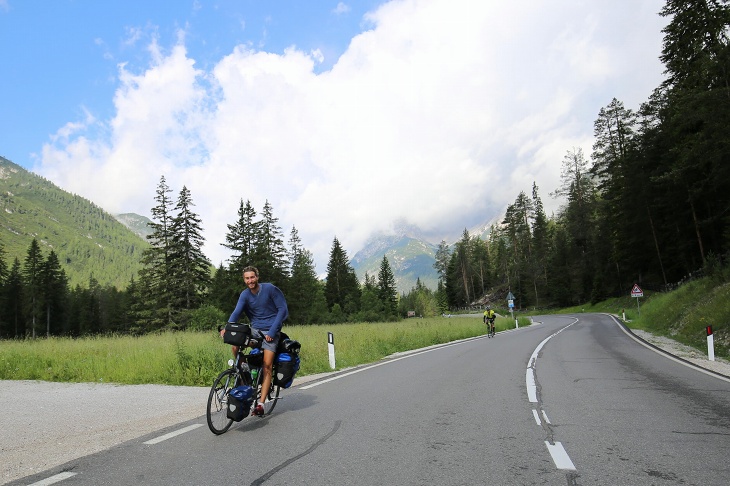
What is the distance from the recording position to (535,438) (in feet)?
Result: 15.4

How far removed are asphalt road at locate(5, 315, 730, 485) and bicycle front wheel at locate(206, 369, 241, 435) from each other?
0.16m

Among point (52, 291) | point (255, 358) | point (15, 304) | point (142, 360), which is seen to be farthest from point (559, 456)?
point (15, 304)

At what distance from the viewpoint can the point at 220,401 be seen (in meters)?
5.21

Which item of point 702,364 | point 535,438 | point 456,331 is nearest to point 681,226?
point 456,331

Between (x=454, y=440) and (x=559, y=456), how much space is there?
3.53ft

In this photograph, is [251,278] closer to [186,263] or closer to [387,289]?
[186,263]

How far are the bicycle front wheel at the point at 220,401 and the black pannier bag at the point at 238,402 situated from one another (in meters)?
0.08

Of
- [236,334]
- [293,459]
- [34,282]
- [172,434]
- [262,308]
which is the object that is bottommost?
[293,459]

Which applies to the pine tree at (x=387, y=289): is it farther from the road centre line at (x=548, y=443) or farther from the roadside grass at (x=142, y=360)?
the road centre line at (x=548, y=443)

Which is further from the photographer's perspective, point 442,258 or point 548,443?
point 442,258

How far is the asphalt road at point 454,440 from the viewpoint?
3596 millimetres

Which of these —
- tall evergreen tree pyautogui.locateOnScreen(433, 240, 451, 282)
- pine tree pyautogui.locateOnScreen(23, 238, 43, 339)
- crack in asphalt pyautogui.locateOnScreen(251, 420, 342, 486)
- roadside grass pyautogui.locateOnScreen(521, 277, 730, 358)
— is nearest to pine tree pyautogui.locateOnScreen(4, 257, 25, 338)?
pine tree pyautogui.locateOnScreen(23, 238, 43, 339)

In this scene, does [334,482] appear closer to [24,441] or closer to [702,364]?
[24,441]

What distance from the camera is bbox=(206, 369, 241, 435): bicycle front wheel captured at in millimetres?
5012
